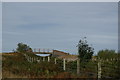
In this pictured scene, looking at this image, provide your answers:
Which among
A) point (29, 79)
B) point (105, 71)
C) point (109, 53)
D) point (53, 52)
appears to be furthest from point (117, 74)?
point (53, 52)

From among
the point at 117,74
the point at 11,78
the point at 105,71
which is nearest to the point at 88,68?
the point at 105,71

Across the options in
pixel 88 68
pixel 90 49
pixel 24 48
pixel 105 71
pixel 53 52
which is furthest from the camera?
pixel 24 48

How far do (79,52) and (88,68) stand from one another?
18.5ft

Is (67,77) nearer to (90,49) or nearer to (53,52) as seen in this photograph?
(90,49)

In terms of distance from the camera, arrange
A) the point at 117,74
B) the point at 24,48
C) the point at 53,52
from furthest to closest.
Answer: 1. the point at 24,48
2. the point at 53,52
3. the point at 117,74

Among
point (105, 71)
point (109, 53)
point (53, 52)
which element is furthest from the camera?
point (53, 52)

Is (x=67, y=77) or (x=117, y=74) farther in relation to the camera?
(x=117, y=74)

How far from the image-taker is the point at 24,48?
52562 mm

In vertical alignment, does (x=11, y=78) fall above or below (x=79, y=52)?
below

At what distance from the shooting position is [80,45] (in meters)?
21.1

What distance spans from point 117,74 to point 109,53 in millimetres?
17538

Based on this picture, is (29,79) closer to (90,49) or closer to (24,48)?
(90,49)

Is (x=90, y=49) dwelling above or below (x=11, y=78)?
above

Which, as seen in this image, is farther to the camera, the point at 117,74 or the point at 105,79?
the point at 117,74
